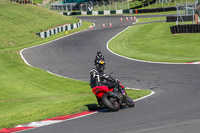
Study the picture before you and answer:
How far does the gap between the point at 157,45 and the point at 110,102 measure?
1052 inches

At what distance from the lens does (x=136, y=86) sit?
20.6 metres

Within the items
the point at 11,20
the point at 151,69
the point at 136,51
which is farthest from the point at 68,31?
the point at 151,69

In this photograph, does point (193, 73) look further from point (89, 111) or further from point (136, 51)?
point (136, 51)

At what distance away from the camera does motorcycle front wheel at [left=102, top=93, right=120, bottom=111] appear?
12508 millimetres

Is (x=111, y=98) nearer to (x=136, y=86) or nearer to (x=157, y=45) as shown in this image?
(x=136, y=86)

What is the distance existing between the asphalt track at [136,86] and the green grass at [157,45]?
75.8 inches

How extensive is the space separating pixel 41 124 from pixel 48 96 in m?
7.31

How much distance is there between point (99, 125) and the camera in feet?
35.0

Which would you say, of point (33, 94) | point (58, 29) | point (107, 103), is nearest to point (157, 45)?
point (33, 94)

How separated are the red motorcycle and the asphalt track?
0.24 metres

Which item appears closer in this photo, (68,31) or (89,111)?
(89,111)

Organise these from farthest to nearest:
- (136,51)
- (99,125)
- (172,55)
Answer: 1. (136,51)
2. (172,55)
3. (99,125)

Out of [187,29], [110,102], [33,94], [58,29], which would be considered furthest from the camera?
[58,29]

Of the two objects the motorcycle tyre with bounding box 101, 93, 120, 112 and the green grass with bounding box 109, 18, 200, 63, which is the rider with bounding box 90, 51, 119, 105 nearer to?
the motorcycle tyre with bounding box 101, 93, 120, 112
